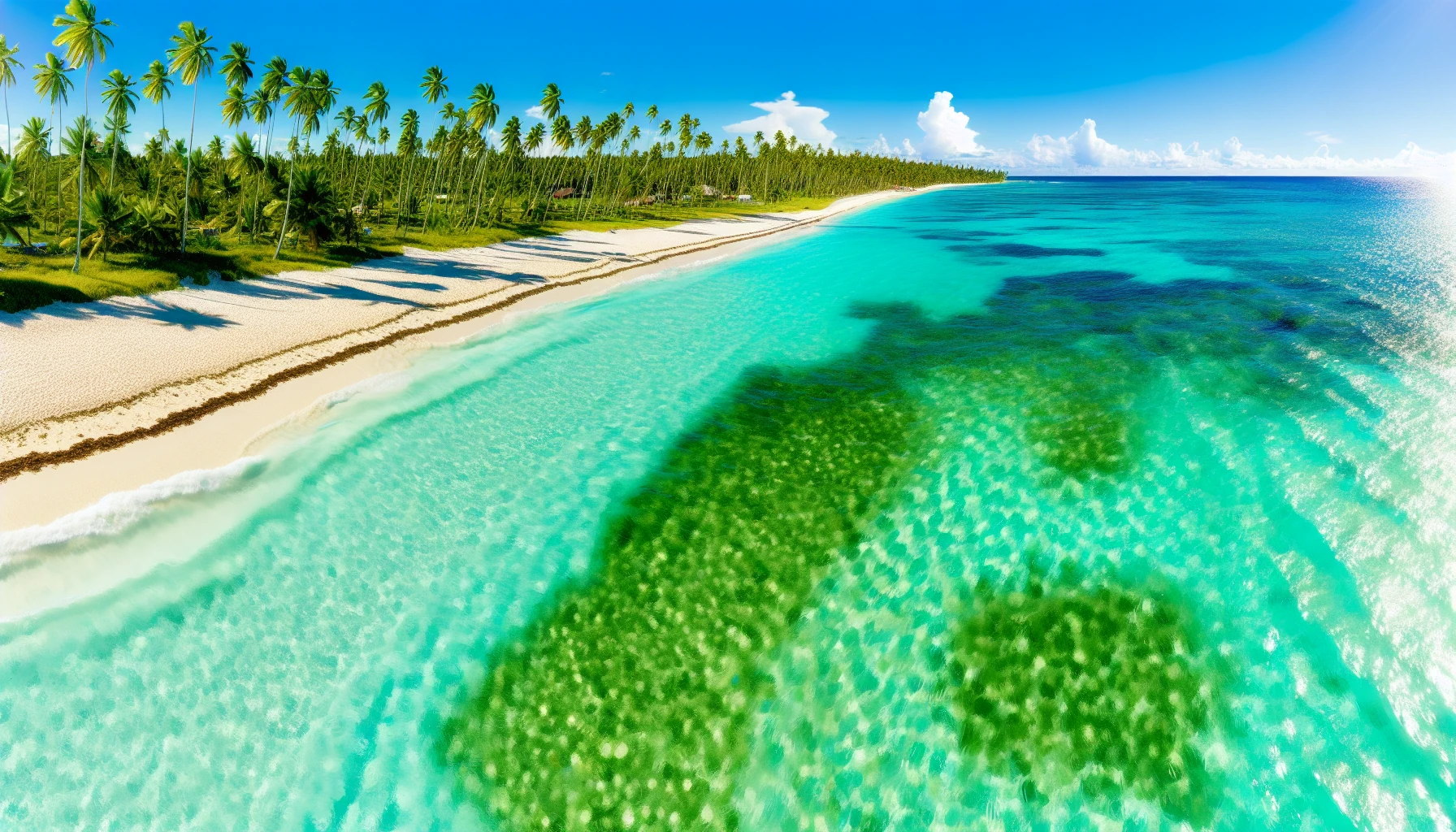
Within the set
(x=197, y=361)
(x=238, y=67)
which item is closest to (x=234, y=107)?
(x=238, y=67)

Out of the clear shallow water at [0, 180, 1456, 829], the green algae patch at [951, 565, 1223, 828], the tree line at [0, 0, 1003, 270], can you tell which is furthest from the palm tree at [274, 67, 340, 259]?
the green algae patch at [951, 565, 1223, 828]

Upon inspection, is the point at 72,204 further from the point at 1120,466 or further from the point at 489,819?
the point at 1120,466

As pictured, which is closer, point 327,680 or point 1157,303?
point 327,680

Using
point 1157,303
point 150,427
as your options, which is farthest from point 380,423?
point 1157,303

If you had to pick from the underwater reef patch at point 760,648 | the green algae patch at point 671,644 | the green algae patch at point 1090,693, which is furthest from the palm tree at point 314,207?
the green algae patch at point 1090,693

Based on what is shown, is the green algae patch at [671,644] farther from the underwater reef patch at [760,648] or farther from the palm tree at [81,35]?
the palm tree at [81,35]

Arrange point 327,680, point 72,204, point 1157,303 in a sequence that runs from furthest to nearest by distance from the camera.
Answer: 1. point 72,204
2. point 1157,303
3. point 327,680
